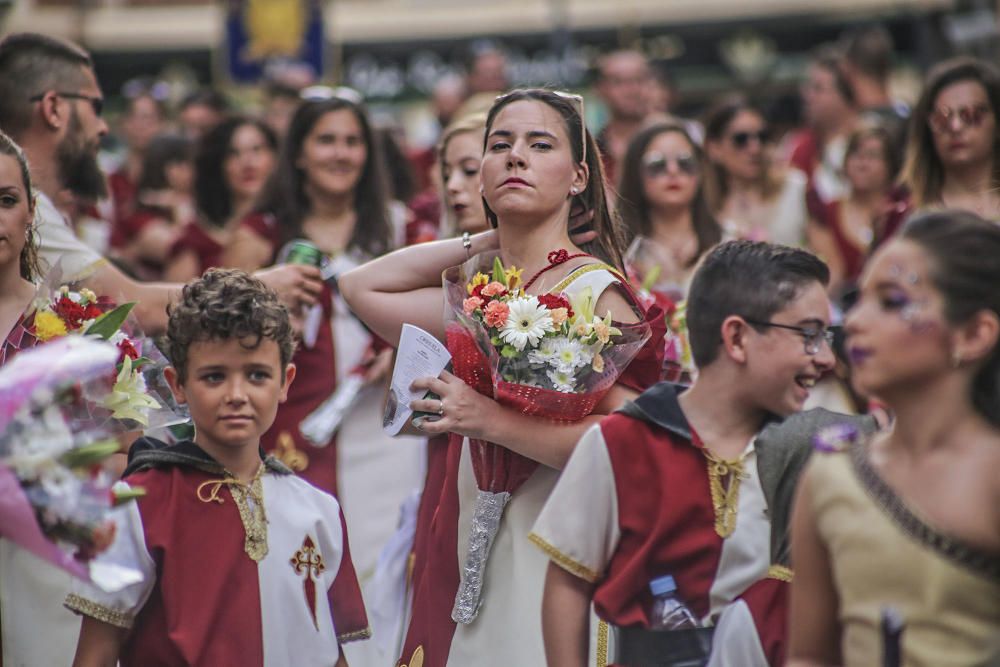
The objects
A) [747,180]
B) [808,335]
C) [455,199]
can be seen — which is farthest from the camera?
[747,180]

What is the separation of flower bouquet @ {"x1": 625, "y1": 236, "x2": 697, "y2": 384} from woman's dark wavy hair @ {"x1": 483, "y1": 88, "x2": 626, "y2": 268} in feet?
0.38

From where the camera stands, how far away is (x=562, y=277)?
4.53 m

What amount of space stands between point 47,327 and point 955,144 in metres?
4.14

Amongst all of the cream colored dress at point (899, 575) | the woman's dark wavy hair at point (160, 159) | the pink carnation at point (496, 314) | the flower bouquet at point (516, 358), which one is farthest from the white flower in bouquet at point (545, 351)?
the woman's dark wavy hair at point (160, 159)

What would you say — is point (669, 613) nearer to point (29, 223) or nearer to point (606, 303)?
Result: point (606, 303)

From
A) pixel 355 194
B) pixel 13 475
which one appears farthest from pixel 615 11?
pixel 13 475

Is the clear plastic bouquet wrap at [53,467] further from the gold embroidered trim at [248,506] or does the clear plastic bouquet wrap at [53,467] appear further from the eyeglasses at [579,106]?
the eyeglasses at [579,106]

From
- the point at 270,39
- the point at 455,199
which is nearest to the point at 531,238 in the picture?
the point at 455,199

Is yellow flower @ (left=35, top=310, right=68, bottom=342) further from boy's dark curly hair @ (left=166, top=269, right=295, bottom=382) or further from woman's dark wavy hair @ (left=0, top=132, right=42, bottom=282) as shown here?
woman's dark wavy hair @ (left=0, top=132, right=42, bottom=282)

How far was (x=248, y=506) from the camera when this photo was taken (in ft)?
14.4

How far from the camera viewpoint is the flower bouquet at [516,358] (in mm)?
4203

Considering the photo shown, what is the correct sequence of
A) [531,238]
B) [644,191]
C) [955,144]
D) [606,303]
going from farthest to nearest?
[644,191], [955,144], [531,238], [606,303]

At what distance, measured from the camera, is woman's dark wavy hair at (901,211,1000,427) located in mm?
3012

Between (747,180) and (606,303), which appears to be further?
(747,180)
